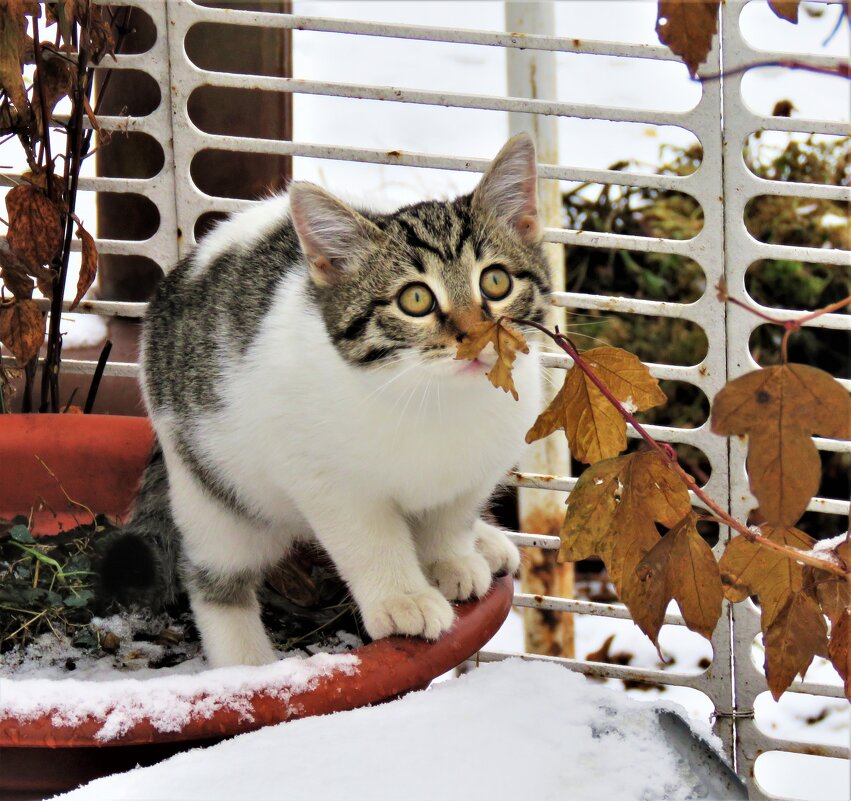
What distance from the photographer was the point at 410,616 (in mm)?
1488

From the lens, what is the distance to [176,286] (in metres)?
1.80

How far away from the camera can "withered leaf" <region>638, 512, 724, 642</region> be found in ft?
3.89

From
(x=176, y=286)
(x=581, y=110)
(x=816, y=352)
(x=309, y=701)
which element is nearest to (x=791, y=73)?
(x=816, y=352)

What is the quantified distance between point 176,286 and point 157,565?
457 mm

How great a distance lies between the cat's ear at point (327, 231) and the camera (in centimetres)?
149

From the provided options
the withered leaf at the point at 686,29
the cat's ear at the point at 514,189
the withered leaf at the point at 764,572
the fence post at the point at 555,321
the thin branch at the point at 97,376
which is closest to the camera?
the withered leaf at the point at 686,29

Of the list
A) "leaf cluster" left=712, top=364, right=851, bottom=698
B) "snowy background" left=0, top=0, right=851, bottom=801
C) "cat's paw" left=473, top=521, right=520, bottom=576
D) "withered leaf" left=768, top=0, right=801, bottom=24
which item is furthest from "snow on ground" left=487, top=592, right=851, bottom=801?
"withered leaf" left=768, top=0, right=801, bottom=24

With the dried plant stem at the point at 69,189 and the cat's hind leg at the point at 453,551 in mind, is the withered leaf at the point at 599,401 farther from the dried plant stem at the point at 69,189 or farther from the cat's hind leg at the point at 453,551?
the dried plant stem at the point at 69,189

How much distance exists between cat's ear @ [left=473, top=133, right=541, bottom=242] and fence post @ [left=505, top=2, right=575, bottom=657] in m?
0.49

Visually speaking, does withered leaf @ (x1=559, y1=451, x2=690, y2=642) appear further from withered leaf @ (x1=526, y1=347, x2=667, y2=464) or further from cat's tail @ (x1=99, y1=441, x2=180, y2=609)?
cat's tail @ (x1=99, y1=441, x2=180, y2=609)

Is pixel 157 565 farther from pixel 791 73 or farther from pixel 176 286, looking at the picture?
pixel 791 73

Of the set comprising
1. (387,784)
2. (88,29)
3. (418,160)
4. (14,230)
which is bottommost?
(387,784)

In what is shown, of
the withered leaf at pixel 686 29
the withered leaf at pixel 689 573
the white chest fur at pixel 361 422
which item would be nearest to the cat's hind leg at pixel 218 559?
the white chest fur at pixel 361 422

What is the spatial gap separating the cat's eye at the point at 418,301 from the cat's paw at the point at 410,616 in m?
0.40
